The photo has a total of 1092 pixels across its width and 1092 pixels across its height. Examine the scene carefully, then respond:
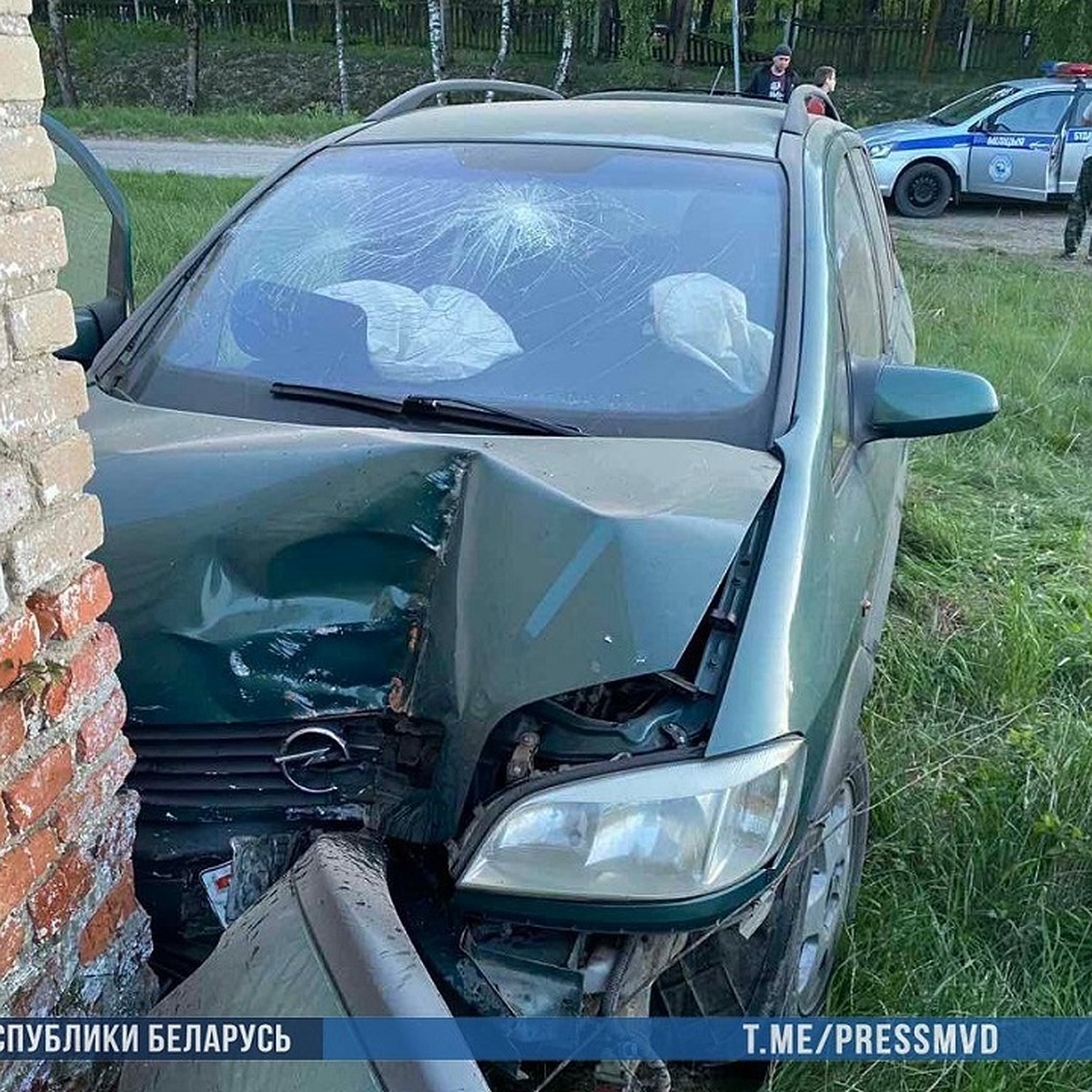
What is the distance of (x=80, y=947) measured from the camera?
1570 mm

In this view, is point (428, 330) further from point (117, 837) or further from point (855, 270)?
point (117, 837)

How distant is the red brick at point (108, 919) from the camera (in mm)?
1582

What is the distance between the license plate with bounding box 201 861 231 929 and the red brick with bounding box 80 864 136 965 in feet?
0.36

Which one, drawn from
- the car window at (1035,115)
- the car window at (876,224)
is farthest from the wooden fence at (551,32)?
the car window at (876,224)

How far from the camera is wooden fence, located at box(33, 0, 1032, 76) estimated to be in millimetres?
25000

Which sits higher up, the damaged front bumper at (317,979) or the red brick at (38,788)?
the red brick at (38,788)

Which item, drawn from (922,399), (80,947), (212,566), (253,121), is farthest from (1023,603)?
(253,121)

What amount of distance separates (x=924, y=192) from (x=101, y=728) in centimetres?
1208

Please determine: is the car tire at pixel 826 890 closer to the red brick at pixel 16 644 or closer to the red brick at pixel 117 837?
the red brick at pixel 117 837

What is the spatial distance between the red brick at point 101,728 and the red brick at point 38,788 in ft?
0.10

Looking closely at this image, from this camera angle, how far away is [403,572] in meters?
1.82

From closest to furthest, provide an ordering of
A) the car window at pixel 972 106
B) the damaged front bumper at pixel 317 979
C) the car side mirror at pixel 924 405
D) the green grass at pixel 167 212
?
the damaged front bumper at pixel 317 979 → the car side mirror at pixel 924 405 → the green grass at pixel 167 212 → the car window at pixel 972 106

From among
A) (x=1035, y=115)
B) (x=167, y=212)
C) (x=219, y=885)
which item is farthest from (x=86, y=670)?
(x=1035, y=115)

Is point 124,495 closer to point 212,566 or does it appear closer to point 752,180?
point 212,566
